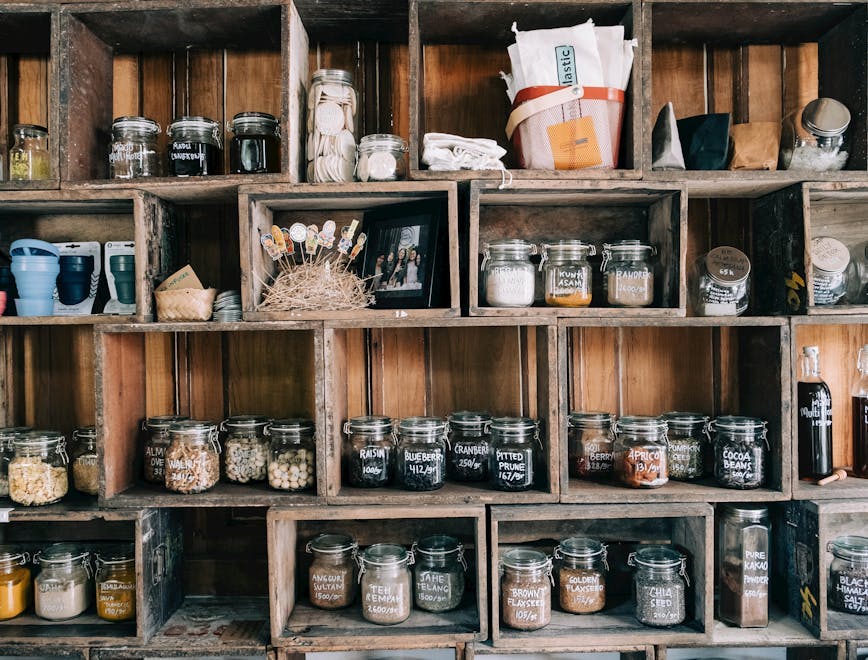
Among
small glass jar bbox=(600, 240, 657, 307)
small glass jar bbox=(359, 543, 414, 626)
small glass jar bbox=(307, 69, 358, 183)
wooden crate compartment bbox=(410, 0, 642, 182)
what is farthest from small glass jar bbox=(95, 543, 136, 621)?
small glass jar bbox=(600, 240, 657, 307)

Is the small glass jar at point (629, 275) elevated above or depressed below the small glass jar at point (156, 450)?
above

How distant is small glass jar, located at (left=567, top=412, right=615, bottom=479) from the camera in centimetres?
180

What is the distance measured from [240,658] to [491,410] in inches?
43.0

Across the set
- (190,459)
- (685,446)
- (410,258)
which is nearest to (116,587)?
(190,459)

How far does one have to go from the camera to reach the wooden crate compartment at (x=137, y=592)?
5.41 feet

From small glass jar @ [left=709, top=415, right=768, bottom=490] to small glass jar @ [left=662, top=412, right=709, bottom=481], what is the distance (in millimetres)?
55

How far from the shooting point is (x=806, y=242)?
1.66 meters

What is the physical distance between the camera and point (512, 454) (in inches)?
66.0

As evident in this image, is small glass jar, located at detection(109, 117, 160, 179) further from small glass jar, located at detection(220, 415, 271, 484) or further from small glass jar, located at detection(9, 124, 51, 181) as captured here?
small glass jar, located at detection(220, 415, 271, 484)

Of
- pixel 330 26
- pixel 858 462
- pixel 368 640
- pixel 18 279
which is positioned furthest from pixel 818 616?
pixel 18 279

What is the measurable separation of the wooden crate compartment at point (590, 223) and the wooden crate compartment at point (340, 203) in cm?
6

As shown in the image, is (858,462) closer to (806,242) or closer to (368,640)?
(806,242)

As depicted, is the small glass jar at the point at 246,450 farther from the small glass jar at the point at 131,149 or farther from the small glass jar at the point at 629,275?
the small glass jar at the point at 629,275

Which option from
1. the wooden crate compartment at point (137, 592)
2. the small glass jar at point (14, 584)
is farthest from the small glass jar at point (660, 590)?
the small glass jar at point (14, 584)
